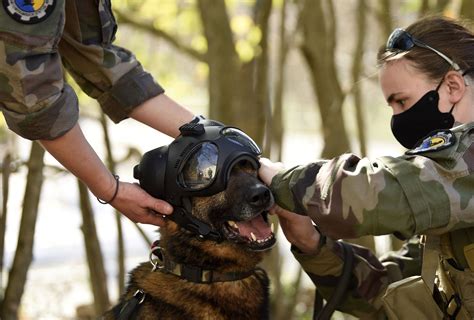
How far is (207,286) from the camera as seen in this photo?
10.2ft

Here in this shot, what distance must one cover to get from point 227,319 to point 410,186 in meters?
0.92

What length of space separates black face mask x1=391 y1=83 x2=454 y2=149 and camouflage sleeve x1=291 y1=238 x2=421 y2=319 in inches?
22.6

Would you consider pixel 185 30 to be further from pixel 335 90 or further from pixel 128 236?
pixel 128 236

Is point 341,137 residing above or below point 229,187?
below

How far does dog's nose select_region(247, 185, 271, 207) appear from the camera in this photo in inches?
113

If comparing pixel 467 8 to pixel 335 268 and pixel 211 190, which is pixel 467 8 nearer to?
pixel 335 268

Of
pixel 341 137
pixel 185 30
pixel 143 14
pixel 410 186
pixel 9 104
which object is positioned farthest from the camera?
pixel 185 30

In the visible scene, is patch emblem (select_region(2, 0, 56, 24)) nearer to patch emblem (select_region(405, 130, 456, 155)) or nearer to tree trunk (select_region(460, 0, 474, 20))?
patch emblem (select_region(405, 130, 456, 155))

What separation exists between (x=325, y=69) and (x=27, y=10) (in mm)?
3571

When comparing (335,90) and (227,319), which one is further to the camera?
(335,90)

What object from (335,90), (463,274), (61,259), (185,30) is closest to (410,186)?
(463,274)

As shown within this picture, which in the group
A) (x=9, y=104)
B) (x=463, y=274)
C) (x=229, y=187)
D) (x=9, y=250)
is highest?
(x=9, y=104)

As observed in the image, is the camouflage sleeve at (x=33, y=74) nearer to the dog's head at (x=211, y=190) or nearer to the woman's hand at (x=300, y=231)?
the dog's head at (x=211, y=190)

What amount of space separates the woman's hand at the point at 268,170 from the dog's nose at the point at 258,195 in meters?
0.08
